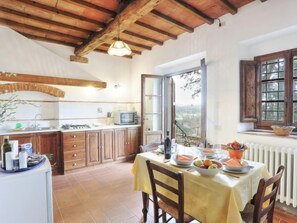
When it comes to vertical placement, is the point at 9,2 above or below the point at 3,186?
above

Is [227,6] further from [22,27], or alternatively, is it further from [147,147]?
[22,27]

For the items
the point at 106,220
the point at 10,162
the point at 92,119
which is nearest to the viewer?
the point at 10,162

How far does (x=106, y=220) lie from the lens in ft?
6.91

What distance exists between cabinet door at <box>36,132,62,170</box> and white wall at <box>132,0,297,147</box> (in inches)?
117

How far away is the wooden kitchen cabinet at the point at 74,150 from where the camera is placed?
352cm

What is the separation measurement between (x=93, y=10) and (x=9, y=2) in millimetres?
1161

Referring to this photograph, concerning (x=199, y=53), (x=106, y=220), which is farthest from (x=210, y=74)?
(x=106, y=220)

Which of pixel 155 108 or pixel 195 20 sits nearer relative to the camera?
pixel 195 20

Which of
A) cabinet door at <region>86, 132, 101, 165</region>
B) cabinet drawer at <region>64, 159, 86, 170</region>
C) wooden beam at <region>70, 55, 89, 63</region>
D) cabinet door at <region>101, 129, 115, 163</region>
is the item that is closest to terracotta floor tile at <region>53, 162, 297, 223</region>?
cabinet drawer at <region>64, 159, 86, 170</region>

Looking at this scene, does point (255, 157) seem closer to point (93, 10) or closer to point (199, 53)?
point (199, 53)

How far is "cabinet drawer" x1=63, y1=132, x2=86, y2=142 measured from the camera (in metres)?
3.51

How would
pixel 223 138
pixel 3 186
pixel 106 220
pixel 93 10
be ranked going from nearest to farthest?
pixel 3 186 → pixel 106 220 → pixel 93 10 → pixel 223 138

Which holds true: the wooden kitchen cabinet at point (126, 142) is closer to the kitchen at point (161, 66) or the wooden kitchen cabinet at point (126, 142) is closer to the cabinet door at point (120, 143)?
the cabinet door at point (120, 143)

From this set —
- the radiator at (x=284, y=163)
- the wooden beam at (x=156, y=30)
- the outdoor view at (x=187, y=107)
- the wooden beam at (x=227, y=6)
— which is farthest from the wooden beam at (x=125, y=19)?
the radiator at (x=284, y=163)
